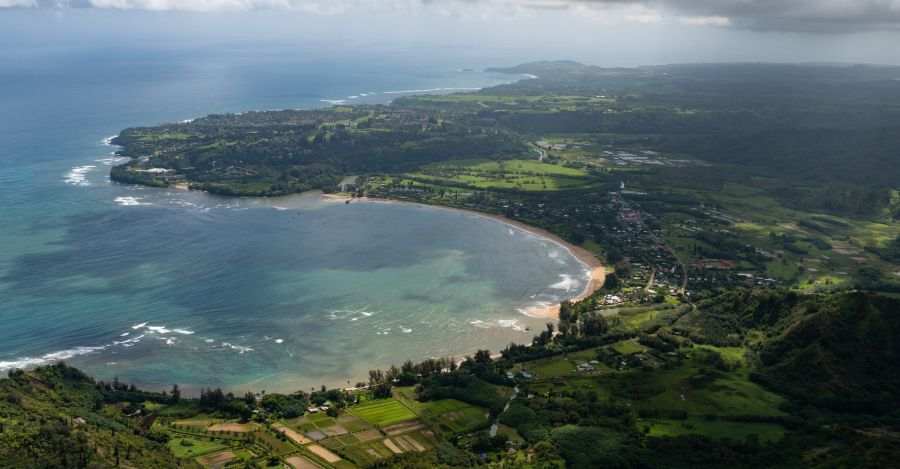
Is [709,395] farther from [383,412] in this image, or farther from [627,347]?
[383,412]

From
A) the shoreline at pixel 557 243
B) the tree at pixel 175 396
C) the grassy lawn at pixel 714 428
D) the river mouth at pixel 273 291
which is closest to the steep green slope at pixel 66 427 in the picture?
the tree at pixel 175 396

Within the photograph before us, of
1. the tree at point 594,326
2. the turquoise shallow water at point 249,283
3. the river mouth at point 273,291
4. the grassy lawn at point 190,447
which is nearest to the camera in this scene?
the grassy lawn at point 190,447

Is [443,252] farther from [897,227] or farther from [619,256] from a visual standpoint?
[897,227]

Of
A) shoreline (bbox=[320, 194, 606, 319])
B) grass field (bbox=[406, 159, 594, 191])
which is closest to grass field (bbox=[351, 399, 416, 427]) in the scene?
shoreline (bbox=[320, 194, 606, 319])

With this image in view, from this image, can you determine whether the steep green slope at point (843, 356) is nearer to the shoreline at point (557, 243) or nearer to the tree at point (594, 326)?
the tree at point (594, 326)

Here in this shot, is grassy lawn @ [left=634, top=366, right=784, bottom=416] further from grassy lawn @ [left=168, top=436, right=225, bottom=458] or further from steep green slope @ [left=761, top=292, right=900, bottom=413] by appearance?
grassy lawn @ [left=168, top=436, right=225, bottom=458]

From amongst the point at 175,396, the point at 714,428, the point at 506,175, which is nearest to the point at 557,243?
the point at 506,175

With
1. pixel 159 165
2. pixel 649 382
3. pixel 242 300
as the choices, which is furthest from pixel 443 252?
pixel 159 165
